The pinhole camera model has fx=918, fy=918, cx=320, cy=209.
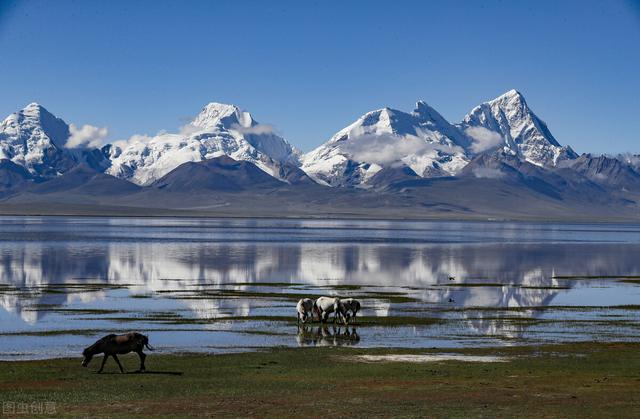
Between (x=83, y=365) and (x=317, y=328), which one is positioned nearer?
(x=83, y=365)

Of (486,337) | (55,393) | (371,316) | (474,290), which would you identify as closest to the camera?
(55,393)

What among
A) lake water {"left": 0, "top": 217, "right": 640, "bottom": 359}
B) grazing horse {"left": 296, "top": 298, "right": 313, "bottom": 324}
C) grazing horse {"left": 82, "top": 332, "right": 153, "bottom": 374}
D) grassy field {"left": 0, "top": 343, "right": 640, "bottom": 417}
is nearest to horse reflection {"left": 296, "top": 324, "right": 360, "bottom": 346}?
lake water {"left": 0, "top": 217, "right": 640, "bottom": 359}

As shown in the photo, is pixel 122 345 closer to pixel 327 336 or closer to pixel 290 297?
pixel 327 336

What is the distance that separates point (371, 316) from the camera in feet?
168

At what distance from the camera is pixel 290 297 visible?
62.6 metres

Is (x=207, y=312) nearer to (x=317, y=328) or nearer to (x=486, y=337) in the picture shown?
(x=317, y=328)

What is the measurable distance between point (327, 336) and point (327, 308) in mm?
4276

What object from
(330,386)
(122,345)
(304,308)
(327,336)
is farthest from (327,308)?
(330,386)

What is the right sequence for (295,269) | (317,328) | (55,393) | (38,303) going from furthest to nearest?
(295,269)
(38,303)
(317,328)
(55,393)

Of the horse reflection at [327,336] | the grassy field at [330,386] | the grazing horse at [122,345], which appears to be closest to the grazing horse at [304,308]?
the horse reflection at [327,336]

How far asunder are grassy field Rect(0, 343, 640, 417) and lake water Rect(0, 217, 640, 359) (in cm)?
463

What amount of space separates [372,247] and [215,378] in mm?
A: 110440

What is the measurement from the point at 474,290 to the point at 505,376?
135ft

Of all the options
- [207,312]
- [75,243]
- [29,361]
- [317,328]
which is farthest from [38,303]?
[75,243]
